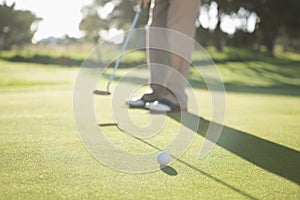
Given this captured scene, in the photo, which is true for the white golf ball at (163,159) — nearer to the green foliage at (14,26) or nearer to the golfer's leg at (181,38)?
the golfer's leg at (181,38)

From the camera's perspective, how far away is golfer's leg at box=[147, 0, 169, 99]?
4230 millimetres

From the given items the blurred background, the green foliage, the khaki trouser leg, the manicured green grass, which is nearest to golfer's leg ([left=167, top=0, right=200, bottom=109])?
the khaki trouser leg

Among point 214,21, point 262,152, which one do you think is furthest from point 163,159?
point 214,21

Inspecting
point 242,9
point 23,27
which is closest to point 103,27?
point 23,27

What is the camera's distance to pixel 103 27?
80.4 ft

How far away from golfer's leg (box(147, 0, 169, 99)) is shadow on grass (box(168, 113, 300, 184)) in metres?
1.22

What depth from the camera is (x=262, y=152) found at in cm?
229

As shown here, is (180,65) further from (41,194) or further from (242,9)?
(242,9)

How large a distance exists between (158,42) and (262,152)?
2205mm

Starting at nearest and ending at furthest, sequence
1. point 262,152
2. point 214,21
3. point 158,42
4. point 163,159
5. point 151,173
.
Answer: point 151,173 < point 163,159 < point 262,152 < point 158,42 < point 214,21

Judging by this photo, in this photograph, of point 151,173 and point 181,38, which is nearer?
point 151,173

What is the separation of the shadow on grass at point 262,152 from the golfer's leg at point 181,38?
915mm

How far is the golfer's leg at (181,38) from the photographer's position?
3900mm

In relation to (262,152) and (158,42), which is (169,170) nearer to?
(262,152)
